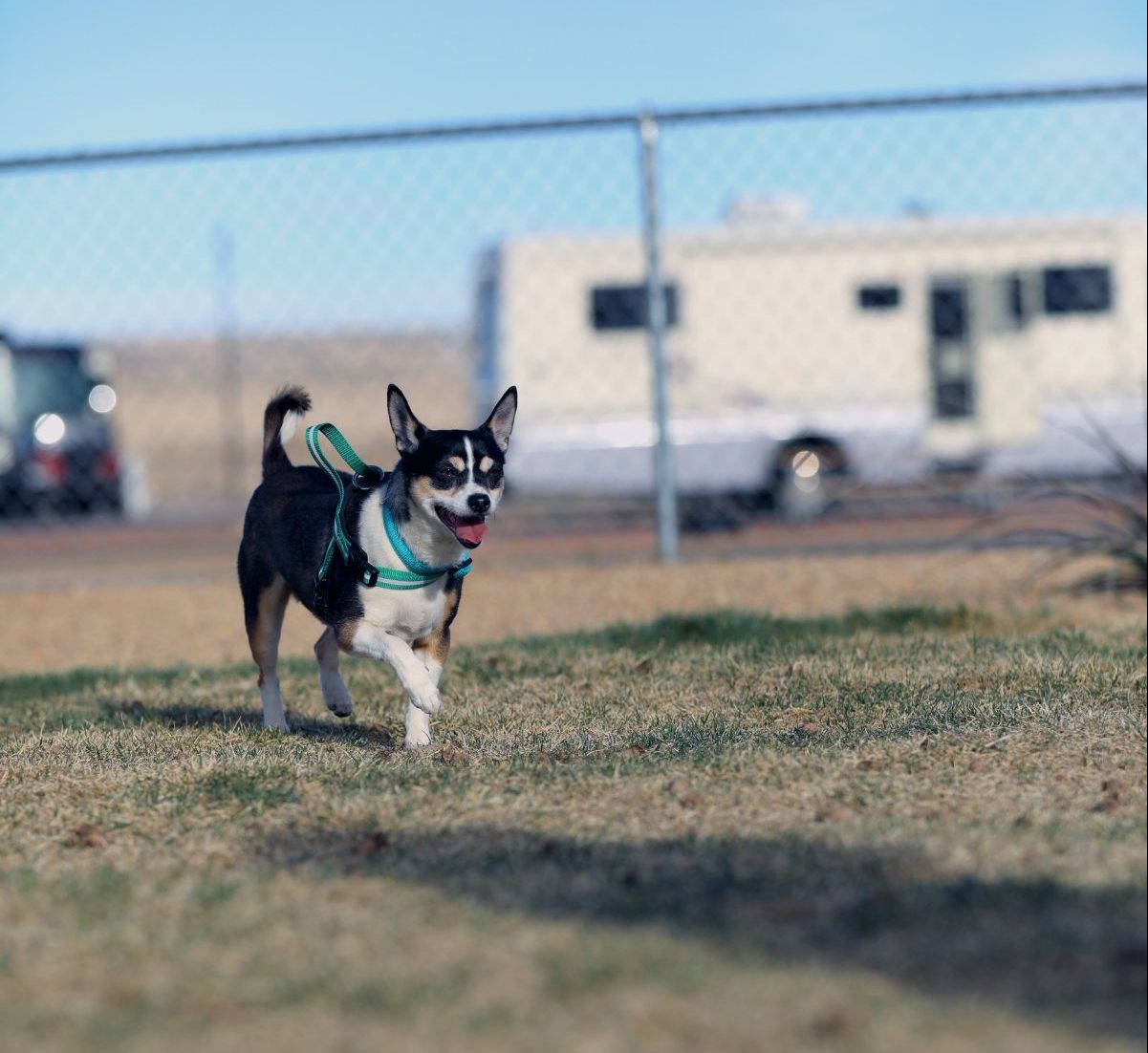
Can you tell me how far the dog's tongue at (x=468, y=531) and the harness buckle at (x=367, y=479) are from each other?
493 mm

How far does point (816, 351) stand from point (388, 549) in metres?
10.3

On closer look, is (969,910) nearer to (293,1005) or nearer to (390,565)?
(293,1005)

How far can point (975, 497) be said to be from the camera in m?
11.8

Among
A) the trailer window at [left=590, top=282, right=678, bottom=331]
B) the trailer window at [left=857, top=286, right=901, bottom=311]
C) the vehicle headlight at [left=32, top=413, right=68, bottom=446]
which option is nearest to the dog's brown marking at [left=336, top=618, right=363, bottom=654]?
the trailer window at [left=590, top=282, right=678, bottom=331]

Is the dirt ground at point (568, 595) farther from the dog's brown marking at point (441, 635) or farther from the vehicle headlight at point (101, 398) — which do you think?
the vehicle headlight at point (101, 398)

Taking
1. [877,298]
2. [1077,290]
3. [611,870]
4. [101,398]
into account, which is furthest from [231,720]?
[101,398]

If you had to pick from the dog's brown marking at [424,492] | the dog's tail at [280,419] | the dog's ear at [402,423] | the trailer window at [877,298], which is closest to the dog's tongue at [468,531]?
the dog's brown marking at [424,492]

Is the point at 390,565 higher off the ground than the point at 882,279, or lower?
lower

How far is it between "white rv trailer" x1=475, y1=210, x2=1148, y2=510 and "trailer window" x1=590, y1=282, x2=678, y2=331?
2 centimetres

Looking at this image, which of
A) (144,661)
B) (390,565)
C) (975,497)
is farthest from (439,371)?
(390,565)

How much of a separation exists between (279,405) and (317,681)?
1.22m

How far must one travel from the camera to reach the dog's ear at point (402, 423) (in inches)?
203

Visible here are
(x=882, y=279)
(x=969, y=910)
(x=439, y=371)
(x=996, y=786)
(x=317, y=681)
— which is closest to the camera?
(x=969, y=910)

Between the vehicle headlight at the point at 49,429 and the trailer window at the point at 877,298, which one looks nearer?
the trailer window at the point at 877,298
